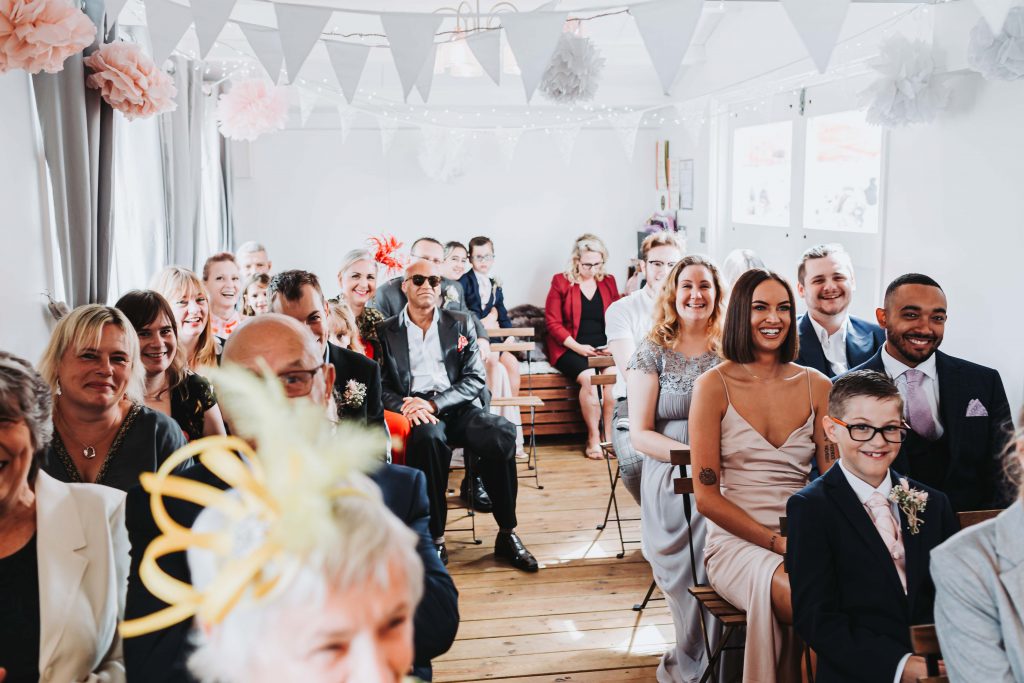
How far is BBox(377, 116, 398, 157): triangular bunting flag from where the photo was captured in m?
7.75

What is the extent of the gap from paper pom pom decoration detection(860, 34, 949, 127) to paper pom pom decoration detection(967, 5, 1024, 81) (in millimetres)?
485

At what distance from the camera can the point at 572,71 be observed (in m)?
5.43

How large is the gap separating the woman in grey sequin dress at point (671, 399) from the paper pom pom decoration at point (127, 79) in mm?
2082

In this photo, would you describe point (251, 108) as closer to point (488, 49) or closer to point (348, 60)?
point (348, 60)

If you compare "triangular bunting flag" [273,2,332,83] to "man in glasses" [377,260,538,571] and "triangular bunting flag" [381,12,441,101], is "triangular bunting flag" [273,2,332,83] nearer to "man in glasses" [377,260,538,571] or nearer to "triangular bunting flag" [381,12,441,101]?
"triangular bunting flag" [381,12,441,101]

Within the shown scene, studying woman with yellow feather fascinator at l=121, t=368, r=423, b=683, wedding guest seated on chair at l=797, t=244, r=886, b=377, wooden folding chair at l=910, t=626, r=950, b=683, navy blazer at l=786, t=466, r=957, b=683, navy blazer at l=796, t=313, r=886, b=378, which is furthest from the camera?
wedding guest seated on chair at l=797, t=244, r=886, b=377

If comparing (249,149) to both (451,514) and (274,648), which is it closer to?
(451,514)

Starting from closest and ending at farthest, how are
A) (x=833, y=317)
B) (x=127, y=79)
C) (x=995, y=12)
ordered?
(x=127, y=79) → (x=995, y=12) → (x=833, y=317)

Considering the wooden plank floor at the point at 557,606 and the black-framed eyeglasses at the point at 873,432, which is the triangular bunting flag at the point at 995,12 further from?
the wooden plank floor at the point at 557,606

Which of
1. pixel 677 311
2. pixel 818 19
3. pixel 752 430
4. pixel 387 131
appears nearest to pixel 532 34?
pixel 818 19

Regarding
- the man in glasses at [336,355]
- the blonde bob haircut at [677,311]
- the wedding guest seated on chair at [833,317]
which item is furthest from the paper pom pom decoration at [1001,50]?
the man in glasses at [336,355]

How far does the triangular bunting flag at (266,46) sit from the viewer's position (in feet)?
12.5

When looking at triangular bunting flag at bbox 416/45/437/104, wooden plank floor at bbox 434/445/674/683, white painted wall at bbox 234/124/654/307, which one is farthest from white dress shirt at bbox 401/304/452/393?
white painted wall at bbox 234/124/654/307

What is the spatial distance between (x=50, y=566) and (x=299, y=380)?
85cm
